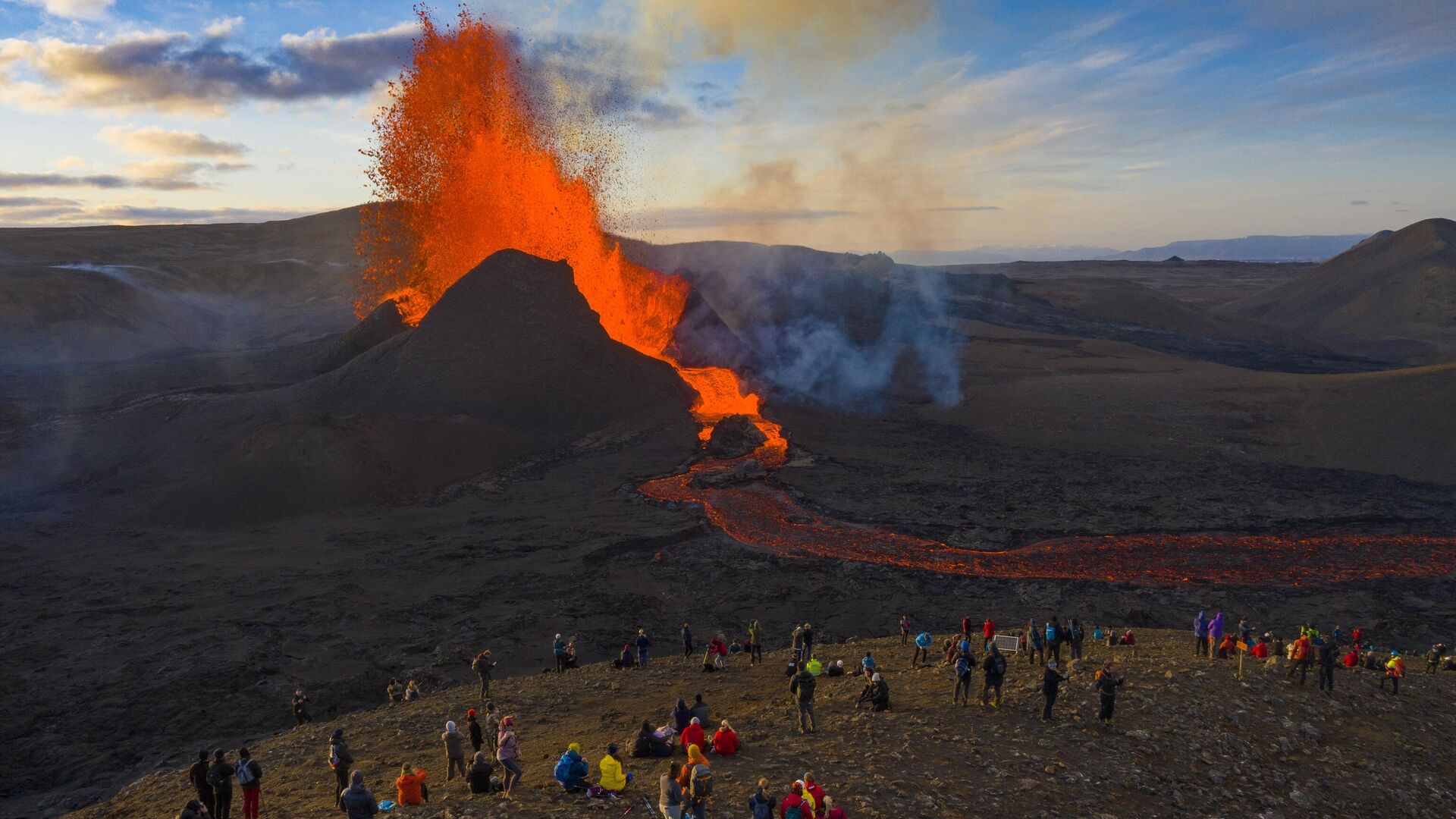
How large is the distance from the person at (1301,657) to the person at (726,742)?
1275cm

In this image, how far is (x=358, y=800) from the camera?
11.7 metres

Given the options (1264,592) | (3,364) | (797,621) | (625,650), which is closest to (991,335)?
(1264,592)

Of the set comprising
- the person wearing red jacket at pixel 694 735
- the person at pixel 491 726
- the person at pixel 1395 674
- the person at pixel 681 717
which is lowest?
the person at pixel 491 726

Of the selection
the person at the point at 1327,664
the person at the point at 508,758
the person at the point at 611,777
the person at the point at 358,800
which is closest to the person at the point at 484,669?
the person at the point at 508,758

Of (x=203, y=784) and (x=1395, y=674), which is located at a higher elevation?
(x=203, y=784)

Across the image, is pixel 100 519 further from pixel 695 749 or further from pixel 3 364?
pixel 3 364

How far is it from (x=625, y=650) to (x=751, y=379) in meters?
44.0

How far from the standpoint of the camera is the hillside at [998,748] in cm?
1391

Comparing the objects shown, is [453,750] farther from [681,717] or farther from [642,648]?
[642,648]

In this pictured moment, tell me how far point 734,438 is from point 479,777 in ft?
123

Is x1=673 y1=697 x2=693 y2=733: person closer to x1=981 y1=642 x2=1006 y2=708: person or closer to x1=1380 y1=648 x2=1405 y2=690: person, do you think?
x1=981 y1=642 x2=1006 y2=708: person

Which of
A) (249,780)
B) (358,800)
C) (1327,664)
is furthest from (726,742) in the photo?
(1327,664)

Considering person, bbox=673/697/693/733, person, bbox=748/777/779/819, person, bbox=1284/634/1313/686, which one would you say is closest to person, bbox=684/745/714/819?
person, bbox=748/777/779/819

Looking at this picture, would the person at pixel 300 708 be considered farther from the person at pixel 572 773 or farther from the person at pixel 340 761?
the person at pixel 572 773
